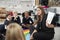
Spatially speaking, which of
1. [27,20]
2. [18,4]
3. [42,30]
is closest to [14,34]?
[42,30]

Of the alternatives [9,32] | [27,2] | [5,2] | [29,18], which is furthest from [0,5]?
[9,32]

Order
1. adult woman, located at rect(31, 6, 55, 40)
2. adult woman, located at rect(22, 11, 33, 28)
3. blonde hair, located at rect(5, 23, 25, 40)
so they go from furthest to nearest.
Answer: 1. adult woman, located at rect(22, 11, 33, 28)
2. adult woman, located at rect(31, 6, 55, 40)
3. blonde hair, located at rect(5, 23, 25, 40)

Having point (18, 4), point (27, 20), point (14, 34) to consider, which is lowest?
point (27, 20)

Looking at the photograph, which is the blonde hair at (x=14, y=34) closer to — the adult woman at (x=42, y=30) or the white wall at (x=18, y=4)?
the adult woman at (x=42, y=30)

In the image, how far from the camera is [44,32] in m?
4.53

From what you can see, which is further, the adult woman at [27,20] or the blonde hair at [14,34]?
the adult woman at [27,20]

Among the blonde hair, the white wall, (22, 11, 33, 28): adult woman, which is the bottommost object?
(22, 11, 33, 28): adult woman

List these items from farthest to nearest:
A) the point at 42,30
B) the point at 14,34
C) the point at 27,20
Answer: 1. the point at 27,20
2. the point at 42,30
3. the point at 14,34

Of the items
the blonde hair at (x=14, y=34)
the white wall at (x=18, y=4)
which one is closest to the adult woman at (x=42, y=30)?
the white wall at (x=18, y=4)

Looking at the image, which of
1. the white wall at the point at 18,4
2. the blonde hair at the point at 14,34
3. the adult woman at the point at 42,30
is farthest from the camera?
the white wall at the point at 18,4

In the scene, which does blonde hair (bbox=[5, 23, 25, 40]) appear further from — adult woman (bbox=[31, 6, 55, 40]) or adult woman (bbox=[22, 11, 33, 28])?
adult woman (bbox=[22, 11, 33, 28])

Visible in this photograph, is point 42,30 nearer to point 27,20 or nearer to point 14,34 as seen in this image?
point 27,20

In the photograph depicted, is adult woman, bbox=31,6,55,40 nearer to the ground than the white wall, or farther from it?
nearer to the ground

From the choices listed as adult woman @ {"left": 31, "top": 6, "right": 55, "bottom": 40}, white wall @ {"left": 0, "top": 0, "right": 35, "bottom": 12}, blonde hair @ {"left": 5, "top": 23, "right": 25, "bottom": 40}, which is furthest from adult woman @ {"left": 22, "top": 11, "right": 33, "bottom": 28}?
blonde hair @ {"left": 5, "top": 23, "right": 25, "bottom": 40}
